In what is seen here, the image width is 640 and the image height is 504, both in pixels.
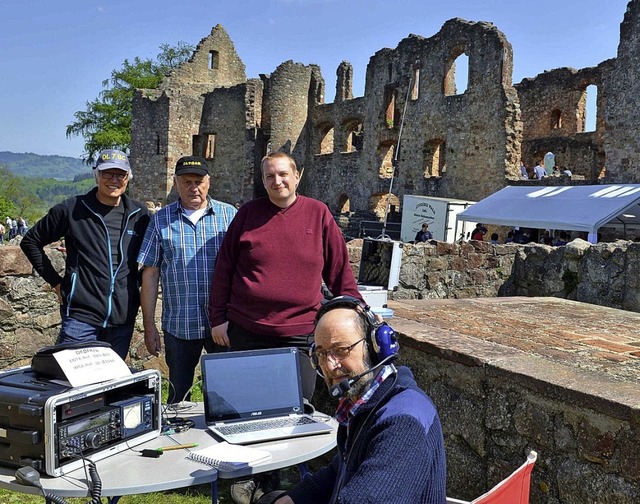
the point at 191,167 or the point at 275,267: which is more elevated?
the point at 191,167

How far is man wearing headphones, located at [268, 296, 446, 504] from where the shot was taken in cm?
177

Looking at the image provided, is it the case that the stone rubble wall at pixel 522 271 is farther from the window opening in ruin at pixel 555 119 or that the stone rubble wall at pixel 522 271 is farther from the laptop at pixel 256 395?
the window opening in ruin at pixel 555 119

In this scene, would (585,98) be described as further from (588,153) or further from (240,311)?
(240,311)

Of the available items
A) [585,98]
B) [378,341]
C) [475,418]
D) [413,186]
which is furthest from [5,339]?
[585,98]

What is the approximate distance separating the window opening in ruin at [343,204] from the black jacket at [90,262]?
23711 millimetres

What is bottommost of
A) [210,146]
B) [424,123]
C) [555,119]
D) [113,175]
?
[113,175]

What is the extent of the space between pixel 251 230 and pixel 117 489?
179 centimetres

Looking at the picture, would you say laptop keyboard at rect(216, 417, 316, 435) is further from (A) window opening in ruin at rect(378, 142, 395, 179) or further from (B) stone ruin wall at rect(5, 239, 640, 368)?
(A) window opening in ruin at rect(378, 142, 395, 179)

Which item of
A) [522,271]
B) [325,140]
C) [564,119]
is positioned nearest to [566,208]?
[522,271]

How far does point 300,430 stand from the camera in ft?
9.64

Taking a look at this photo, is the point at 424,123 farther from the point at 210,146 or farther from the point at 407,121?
the point at 210,146

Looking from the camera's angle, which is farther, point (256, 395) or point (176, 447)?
point (256, 395)

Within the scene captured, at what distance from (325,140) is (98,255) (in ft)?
84.9

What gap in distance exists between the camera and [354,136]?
29984 mm
